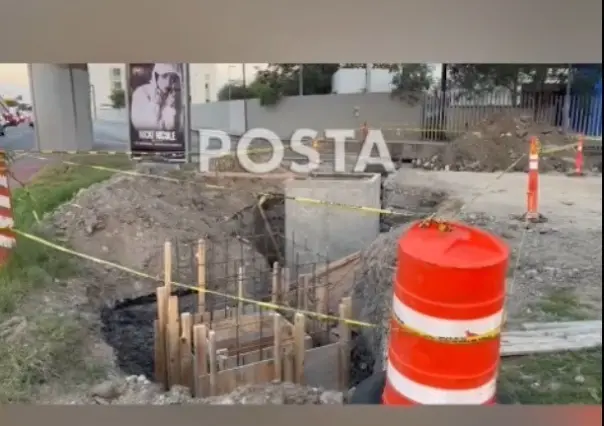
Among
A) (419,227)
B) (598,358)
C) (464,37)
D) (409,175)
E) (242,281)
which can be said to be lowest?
(598,358)

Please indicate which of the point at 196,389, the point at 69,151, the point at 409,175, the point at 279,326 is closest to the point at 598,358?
the point at 409,175

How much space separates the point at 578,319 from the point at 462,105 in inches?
24.9

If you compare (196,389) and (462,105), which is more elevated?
(462,105)

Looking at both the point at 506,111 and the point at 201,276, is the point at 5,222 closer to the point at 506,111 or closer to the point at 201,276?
the point at 201,276

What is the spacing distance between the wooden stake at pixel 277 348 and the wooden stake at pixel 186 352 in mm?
227

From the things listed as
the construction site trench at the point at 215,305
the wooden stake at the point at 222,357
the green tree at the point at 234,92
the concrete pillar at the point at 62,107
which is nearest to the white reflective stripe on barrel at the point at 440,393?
the construction site trench at the point at 215,305

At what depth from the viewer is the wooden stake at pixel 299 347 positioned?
1709 millimetres

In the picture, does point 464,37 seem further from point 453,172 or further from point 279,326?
point 279,326

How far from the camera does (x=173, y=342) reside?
170 cm

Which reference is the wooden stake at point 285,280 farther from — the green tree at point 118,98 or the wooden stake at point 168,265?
the green tree at point 118,98

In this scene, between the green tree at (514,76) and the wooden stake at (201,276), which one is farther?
the wooden stake at (201,276)

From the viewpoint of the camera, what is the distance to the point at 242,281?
1.71m

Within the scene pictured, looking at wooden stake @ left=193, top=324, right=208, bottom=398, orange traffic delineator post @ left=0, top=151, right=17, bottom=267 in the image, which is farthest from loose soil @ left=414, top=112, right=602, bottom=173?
orange traffic delineator post @ left=0, top=151, right=17, bottom=267

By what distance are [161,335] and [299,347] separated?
0.38m
